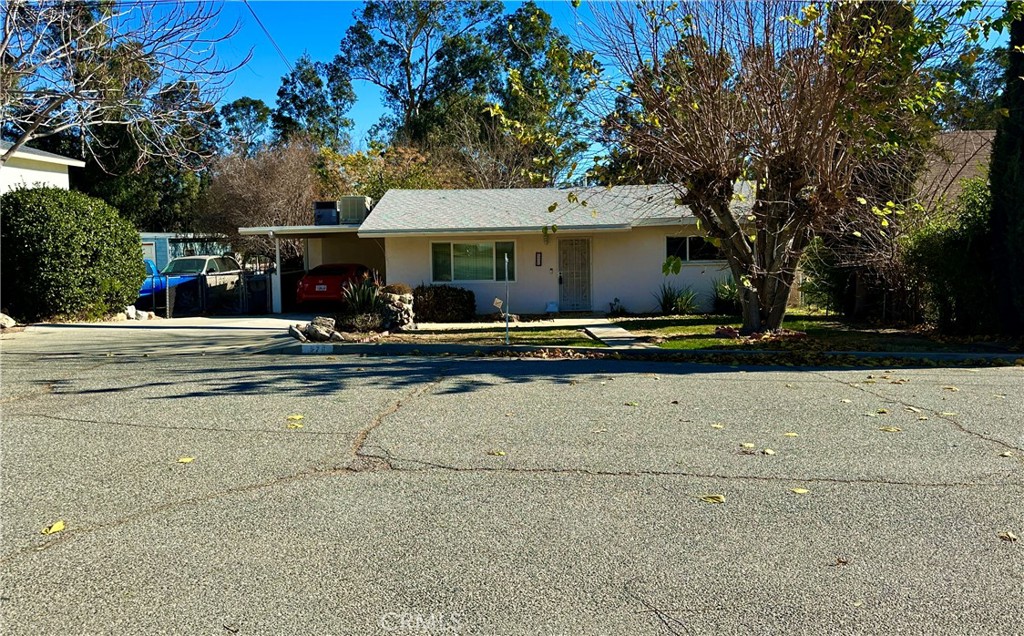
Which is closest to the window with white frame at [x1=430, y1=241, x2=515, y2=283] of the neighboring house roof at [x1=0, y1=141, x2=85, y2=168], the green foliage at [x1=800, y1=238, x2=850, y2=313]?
the green foliage at [x1=800, y1=238, x2=850, y2=313]

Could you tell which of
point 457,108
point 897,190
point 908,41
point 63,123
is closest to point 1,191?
point 63,123

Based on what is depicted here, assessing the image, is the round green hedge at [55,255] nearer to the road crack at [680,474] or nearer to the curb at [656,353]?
the curb at [656,353]

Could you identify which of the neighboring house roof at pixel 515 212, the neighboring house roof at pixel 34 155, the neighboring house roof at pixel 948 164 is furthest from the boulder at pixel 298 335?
the neighboring house roof at pixel 948 164

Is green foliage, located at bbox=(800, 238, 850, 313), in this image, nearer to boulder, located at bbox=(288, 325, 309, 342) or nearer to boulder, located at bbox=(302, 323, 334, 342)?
boulder, located at bbox=(302, 323, 334, 342)

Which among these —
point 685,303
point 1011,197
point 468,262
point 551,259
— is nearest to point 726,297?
point 685,303

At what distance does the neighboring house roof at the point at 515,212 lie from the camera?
19.9 meters

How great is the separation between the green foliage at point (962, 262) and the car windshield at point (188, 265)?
770 inches

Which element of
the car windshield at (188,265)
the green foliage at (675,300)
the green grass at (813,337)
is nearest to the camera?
the green grass at (813,337)

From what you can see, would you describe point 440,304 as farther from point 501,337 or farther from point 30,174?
point 30,174

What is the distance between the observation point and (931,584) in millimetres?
3750

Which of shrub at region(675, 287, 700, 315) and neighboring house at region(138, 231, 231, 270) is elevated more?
neighboring house at region(138, 231, 231, 270)

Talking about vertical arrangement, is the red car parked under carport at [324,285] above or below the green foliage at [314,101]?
below

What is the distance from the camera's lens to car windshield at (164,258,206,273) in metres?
23.8

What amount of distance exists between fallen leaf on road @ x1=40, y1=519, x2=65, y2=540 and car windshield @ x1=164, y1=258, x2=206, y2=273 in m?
20.5
